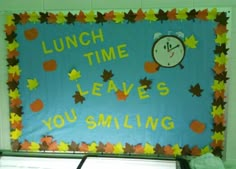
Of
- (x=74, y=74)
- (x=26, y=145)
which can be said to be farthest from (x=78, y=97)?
(x=26, y=145)

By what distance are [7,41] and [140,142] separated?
1.10 metres

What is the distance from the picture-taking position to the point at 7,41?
5.78 feet

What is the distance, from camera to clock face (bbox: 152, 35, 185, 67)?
65.1 inches

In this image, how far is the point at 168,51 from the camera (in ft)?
5.46

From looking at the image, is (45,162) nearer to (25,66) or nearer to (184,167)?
(25,66)

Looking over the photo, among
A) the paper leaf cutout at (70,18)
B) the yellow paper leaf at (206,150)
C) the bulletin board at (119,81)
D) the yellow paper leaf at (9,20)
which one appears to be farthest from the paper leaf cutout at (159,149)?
the yellow paper leaf at (9,20)

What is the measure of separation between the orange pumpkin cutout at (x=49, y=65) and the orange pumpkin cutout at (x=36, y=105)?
220 mm

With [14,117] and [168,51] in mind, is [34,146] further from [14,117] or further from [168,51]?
[168,51]

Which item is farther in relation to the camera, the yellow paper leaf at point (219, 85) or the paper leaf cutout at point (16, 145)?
the paper leaf cutout at point (16, 145)

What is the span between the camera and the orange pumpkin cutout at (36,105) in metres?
1.78

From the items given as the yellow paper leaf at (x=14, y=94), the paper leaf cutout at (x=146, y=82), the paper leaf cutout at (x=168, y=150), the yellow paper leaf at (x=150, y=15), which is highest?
the yellow paper leaf at (x=150, y=15)

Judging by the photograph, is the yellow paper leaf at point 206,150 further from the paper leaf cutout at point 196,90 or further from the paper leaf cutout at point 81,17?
the paper leaf cutout at point 81,17

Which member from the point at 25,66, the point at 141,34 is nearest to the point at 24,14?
the point at 25,66

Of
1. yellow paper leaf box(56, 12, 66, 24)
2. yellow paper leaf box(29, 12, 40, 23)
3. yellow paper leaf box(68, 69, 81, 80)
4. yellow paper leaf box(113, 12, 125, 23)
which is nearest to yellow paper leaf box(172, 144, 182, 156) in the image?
yellow paper leaf box(68, 69, 81, 80)
